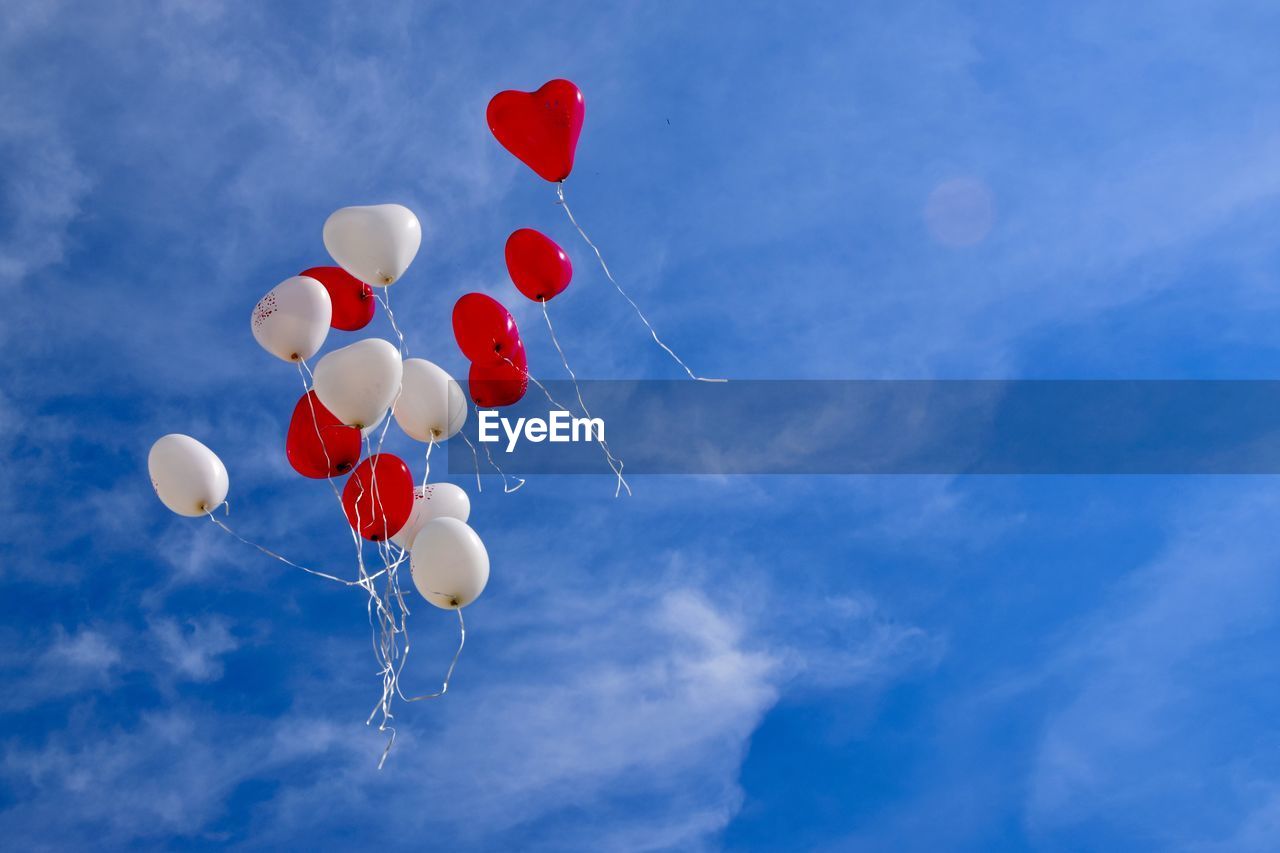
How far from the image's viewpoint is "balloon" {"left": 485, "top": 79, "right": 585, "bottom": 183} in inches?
370

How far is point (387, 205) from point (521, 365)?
1.62 metres

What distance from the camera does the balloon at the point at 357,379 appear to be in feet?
27.7

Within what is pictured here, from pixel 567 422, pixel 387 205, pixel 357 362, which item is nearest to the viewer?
pixel 357 362

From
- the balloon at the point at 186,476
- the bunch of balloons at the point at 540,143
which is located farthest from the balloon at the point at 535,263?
the balloon at the point at 186,476

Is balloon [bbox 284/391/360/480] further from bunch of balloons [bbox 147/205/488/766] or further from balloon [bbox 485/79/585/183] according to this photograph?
balloon [bbox 485/79/585/183]

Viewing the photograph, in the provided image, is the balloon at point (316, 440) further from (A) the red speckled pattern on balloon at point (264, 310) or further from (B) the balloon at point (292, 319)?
(A) the red speckled pattern on balloon at point (264, 310)

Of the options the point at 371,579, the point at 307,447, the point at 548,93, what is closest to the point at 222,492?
the point at 307,447

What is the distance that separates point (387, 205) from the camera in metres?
9.14

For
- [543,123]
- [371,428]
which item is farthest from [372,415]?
[543,123]

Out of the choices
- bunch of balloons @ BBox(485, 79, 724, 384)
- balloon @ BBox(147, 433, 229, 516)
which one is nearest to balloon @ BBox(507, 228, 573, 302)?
bunch of balloons @ BBox(485, 79, 724, 384)

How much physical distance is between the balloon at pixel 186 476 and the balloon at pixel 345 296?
147 cm

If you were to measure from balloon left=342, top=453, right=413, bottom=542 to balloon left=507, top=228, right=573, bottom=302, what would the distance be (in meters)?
1.78

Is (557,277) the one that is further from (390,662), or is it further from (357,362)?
(390,662)

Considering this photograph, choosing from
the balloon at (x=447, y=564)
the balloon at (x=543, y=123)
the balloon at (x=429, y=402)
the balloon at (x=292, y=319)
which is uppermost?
the balloon at (x=543, y=123)
